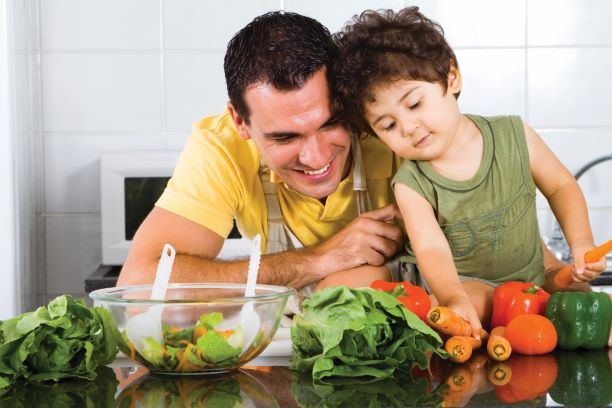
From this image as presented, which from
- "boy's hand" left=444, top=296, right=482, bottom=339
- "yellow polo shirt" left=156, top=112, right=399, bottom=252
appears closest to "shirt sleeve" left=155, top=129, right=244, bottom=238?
"yellow polo shirt" left=156, top=112, right=399, bottom=252

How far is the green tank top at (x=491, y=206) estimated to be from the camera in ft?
5.21

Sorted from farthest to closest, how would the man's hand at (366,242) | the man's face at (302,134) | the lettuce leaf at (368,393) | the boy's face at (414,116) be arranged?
the man's hand at (366,242)
the man's face at (302,134)
the boy's face at (414,116)
the lettuce leaf at (368,393)

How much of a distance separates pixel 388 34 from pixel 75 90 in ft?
5.33

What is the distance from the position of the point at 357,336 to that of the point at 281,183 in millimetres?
952

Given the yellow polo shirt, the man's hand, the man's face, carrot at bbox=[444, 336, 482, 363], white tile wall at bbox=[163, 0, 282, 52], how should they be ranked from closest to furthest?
carrot at bbox=[444, 336, 482, 363] → the man's face → the man's hand → the yellow polo shirt → white tile wall at bbox=[163, 0, 282, 52]

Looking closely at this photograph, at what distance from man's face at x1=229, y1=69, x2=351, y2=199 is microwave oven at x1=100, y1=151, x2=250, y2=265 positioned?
991mm

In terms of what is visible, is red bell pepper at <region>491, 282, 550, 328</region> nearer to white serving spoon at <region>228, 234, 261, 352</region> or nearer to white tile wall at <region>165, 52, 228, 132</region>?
white serving spoon at <region>228, 234, 261, 352</region>

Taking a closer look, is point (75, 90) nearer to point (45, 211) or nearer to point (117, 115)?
point (117, 115)

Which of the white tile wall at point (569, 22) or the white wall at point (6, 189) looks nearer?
the white wall at point (6, 189)

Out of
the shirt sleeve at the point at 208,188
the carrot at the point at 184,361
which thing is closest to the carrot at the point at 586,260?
the carrot at the point at 184,361

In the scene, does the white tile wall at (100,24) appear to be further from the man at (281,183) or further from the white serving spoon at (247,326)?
the white serving spoon at (247,326)

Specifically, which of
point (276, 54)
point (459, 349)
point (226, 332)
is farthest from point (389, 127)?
point (226, 332)

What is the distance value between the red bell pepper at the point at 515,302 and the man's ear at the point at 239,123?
698 mm

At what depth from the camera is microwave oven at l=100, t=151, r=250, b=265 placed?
2.70m
